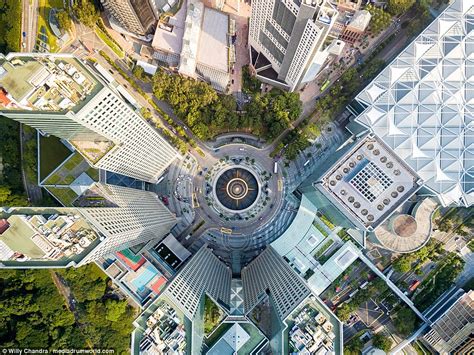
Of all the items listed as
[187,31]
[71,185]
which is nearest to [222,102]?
[187,31]

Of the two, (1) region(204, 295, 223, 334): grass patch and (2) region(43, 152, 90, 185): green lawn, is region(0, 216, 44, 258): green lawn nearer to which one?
(2) region(43, 152, 90, 185): green lawn

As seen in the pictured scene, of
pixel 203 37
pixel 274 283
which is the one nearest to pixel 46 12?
pixel 203 37

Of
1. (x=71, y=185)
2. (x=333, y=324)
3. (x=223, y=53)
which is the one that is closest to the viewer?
(x=333, y=324)

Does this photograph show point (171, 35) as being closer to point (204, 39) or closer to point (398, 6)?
point (204, 39)

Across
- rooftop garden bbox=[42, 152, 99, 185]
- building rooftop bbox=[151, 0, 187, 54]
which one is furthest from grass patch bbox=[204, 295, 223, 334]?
building rooftop bbox=[151, 0, 187, 54]

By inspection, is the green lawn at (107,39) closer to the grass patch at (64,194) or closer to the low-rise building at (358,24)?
the grass patch at (64,194)

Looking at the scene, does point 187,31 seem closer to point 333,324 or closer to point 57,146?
point 57,146

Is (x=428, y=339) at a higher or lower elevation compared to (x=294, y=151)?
lower
